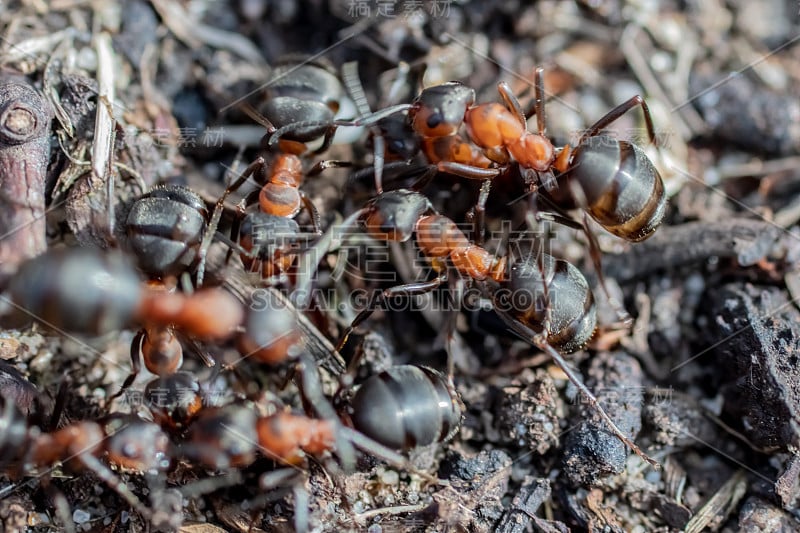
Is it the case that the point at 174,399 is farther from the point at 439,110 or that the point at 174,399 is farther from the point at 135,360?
the point at 439,110

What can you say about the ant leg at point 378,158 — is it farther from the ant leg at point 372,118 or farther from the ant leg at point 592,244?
the ant leg at point 592,244

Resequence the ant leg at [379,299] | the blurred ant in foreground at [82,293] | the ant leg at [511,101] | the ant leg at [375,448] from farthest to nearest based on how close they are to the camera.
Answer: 1. the ant leg at [511,101]
2. the ant leg at [379,299]
3. the ant leg at [375,448]
4. the blurred ant in foreground at [82,293]

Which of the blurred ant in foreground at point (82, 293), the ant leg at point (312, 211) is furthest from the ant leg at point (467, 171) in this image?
the blurred ant in foreground at point (82, 293)

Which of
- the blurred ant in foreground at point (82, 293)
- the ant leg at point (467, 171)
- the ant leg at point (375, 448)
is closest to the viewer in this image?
the blurred ant in foreground at point (82, 293)

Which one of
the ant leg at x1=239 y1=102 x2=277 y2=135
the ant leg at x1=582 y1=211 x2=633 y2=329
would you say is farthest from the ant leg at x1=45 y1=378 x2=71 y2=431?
the ant leg at x1=582 y1=211 x2=633 y2=329

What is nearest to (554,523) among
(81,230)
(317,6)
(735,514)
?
(735,514)

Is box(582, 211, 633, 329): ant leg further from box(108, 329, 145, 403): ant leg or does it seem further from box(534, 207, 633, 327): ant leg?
box(108, 329, 145, 403): ant leg
